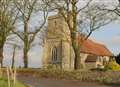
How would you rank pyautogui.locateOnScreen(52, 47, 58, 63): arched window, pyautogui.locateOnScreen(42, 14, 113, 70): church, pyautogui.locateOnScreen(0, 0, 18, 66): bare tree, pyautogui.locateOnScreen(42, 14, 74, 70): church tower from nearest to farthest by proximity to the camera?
pyautogui.locateOnScreen(0, 0, 18, 66): bare tree, pyautogui.locateOnScreen(42, 14, 113, 70): church, pyautogui.locateOnScreen(42, 14, 74, 70): church tower, pyautogui.locateOnScreen(52, 47, 58, 63): arched window

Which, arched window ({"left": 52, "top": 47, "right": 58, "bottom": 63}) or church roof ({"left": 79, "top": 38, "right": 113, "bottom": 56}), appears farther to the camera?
church roof ({"left": 79, "top": 38, "right": 113, "bottom": 56})

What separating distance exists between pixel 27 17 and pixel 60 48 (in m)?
29.6

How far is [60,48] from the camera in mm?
90562

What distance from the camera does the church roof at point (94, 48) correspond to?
9431 cm

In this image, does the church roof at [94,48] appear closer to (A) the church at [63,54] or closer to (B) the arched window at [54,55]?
(A) the church at [63,54]

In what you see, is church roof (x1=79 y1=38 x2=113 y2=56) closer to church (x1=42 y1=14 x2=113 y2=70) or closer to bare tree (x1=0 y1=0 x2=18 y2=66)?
church (x1=42 y1=14 x2=113 y2=70)

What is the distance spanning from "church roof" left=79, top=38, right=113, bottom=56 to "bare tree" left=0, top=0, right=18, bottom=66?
33.6 meters

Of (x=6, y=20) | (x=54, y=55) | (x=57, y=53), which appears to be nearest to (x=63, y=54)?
(x=57, y=53)

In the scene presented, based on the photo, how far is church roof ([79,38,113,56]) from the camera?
94.3 meters

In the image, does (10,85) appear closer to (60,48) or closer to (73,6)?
(73,6)

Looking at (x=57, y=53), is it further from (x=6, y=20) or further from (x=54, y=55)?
(x=6, y=20)

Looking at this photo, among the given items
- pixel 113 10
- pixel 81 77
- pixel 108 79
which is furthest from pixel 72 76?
pixel 113 10

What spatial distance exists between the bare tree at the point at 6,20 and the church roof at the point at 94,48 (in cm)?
3362

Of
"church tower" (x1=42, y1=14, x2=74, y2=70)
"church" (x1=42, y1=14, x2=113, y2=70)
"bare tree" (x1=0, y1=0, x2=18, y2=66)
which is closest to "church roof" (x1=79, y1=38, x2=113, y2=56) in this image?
"church" (x1=42, y1=14, x2=113, y2=70)
